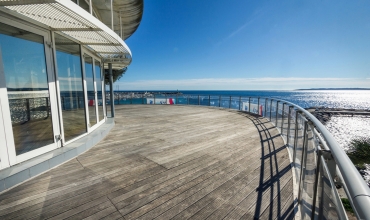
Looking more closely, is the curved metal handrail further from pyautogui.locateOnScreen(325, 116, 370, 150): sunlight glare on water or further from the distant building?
pyautogui.locateOnScreen(325, 116, 370, 150): sunlight glare on water

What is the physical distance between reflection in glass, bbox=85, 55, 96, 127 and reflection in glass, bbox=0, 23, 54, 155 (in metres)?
1.24

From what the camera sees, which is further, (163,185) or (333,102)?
(333,102)

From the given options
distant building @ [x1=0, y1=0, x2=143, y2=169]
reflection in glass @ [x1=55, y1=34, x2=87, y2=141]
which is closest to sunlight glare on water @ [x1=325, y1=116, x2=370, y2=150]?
reflection in glass @ [x1=55, y1=34, x2=87, y2=141]

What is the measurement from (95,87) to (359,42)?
115 feet

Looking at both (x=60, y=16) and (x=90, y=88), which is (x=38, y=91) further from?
(x=90, y=88)

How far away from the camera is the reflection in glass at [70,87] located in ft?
9.69

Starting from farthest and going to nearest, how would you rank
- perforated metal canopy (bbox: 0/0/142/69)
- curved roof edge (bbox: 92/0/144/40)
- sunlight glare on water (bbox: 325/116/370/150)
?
sunlight glare on water (bbox: 325/116/370/150) < curved roof edge (bbox: 92/0/144/40) < perforated metal canopy (bbox: 0/0/142/69)

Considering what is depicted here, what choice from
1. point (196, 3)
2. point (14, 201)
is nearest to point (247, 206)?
point (14, 201)

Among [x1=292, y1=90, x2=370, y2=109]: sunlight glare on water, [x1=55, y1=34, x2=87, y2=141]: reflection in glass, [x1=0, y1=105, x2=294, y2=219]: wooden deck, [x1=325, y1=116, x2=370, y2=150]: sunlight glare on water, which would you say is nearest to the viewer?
[x1=0, y1=105, x2=294, y2=219]: wooden deck

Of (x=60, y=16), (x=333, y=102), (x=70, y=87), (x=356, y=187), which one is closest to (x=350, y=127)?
(x=356, y=187)

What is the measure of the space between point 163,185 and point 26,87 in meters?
2.34

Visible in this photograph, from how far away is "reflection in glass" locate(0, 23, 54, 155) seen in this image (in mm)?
2135

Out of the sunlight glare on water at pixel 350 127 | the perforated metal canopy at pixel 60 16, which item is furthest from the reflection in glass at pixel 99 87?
the sunlight glare on water at pixel 350 127

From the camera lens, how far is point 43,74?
2.56 meters
